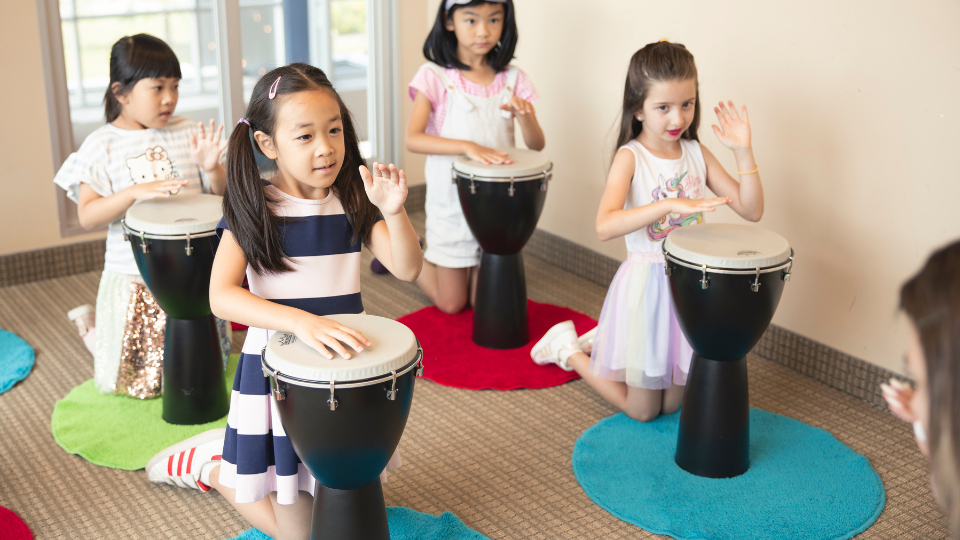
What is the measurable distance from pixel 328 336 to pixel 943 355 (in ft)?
3.23

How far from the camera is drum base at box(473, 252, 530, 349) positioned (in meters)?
2.93

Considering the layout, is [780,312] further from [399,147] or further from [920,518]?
[399,147]

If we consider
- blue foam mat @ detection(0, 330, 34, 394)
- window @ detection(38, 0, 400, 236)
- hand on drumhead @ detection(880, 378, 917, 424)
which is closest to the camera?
hand on drumhead @ detection(880, 378, 917, 424)

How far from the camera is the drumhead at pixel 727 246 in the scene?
2.01 metres

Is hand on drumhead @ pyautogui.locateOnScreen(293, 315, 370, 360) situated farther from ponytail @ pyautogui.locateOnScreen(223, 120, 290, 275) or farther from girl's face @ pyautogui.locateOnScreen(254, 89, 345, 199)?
girl's face @ pyautogui.locateOnScreen(254, 89, 345, 199)

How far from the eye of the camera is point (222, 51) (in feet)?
12.3

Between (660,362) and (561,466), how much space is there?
0.41m

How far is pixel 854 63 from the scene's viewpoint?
8.13ft

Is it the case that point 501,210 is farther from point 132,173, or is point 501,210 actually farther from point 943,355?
point 943,355

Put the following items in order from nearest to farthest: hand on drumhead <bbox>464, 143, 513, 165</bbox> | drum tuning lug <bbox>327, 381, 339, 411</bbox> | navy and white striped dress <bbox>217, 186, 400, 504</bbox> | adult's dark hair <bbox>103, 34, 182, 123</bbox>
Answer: drum tuning lug <bbox>327, 381, 339, 411</bbox> < navy and white striped dress <bbox>217, 186, 400, 504</bbox> < adult's dark hair <bbox>103, 34, 182, 123</bbox> < hand on drumhead <bbox>464, 143, 513, 165</bbox>

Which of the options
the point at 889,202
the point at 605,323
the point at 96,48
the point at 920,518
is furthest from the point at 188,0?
the point at 920,518

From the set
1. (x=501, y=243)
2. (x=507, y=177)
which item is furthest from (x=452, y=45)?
(x=501, y=243)

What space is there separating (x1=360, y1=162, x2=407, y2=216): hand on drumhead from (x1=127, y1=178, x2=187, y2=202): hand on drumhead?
0.90m

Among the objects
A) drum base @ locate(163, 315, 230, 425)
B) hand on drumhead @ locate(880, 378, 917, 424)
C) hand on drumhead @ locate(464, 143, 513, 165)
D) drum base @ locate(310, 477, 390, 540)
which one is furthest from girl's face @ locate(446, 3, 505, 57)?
hand on drumhead @ locate(880, 378, 917, 424)
